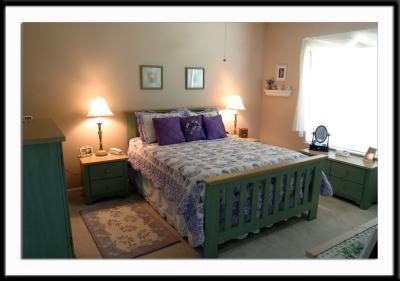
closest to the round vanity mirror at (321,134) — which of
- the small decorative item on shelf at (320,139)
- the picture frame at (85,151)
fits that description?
the small decorative item on shelf at (320,139)

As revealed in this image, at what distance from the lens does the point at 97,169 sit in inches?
120

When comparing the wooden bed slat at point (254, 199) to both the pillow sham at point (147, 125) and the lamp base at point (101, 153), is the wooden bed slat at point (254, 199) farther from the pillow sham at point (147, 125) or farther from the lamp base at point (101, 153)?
the lamp base at point (101, 153)

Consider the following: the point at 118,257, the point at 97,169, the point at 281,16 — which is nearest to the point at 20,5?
the point at 281,16

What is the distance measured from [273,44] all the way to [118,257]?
379cm

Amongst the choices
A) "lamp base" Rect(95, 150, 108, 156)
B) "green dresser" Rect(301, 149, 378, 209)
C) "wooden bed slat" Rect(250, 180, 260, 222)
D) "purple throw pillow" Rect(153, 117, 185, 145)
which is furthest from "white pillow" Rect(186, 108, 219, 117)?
"wooden bed slat" Rect(250, 180, 260, 222)

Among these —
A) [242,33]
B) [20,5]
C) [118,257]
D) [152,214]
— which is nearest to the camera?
[20,5]

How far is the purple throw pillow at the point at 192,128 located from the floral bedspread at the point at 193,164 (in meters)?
0.10

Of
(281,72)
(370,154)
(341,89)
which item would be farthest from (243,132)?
(370,154)

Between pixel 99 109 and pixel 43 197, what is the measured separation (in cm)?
174

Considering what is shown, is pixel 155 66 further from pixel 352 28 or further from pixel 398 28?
pixel 398 28

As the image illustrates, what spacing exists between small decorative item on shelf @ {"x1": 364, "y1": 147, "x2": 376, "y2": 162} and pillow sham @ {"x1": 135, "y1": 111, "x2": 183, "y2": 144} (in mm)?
2375

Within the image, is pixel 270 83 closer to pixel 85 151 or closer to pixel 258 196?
pixel 258 196

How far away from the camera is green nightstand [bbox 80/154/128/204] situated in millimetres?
3018

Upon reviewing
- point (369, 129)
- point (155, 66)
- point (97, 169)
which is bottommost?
point (97, 169)
